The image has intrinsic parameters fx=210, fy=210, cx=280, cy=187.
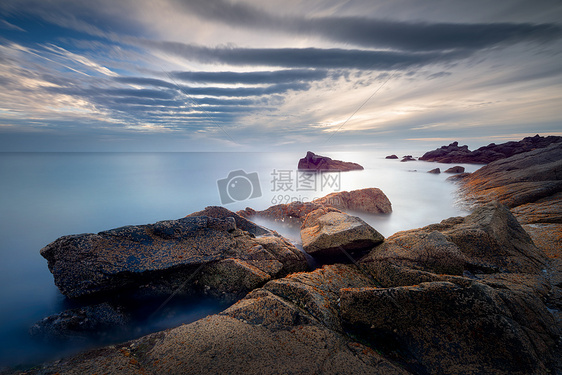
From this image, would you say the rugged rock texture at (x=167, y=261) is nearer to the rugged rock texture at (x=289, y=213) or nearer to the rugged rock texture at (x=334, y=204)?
the rugged rock texture at (x=289, y=213)

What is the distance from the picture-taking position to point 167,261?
5.57m

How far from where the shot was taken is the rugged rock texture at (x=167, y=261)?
5.00 metres

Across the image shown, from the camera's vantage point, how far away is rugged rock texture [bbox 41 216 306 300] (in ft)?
16.4

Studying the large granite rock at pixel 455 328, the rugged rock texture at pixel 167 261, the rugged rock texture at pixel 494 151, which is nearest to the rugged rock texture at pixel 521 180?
the large granite rock at pixel 455 328

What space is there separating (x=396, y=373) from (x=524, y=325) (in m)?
2.08

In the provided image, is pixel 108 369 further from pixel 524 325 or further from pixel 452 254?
pixel 452 254

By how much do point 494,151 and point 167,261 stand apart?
184 feet

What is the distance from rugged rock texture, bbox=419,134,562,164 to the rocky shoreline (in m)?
41.6

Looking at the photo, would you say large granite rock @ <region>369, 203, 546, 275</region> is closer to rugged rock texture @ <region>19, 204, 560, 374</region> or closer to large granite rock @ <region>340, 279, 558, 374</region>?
rugged rock texture @ <region>19, 204, 560, 374</region>

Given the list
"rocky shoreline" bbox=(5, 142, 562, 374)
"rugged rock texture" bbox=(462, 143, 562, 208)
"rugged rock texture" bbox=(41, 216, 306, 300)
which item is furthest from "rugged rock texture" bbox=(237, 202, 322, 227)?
"rugged rock texture" bbox=(462, 143, 562, 208)

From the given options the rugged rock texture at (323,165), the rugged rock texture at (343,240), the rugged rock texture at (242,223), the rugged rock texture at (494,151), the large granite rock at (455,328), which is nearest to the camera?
the large granite rock at (455,328)

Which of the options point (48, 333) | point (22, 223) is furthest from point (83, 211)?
point (48, 333)

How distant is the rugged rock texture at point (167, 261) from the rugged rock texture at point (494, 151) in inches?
1932

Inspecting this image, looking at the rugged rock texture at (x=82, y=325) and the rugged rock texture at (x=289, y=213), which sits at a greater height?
the rugged rock texture at (x=289, y=213)
